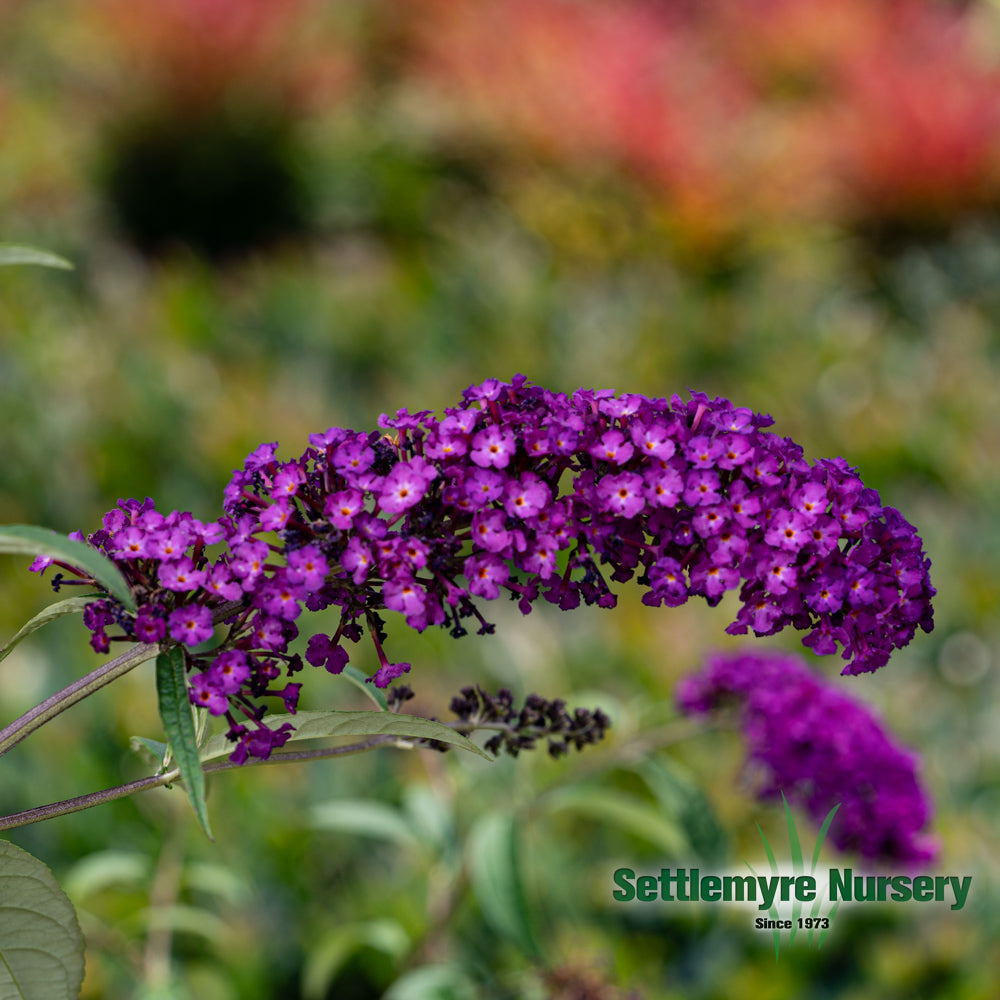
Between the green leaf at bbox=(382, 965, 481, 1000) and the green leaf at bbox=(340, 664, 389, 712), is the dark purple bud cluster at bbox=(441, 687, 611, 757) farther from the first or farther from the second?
the green leaf at bbox=(382, 965, 481, 1000)

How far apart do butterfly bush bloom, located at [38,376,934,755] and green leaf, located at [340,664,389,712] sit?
0.08 meters

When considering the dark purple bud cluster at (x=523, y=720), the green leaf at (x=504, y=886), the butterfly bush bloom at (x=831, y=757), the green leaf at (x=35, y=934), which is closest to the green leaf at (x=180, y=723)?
the green leaf at (x=35, y=934)

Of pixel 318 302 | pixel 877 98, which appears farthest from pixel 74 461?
pixel 877 98

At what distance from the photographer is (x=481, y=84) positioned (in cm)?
754

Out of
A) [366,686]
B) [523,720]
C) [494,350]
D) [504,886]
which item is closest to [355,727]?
[366,686]

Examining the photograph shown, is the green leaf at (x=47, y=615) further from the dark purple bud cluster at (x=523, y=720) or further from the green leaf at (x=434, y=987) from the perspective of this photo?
the green leaf at (x=434, y=987)

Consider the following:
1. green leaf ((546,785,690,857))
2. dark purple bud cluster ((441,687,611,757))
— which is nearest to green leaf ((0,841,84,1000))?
dark purple bud cluster ((441,687,611,757))

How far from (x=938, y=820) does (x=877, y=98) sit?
6078 millimetres

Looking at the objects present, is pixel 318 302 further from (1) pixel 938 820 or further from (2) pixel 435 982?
(2) pixel 435 982

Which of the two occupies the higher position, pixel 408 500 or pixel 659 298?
pixel 659 298

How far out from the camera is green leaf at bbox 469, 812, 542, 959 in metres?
1.60

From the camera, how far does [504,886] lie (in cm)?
161

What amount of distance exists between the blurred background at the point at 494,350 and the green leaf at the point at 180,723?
2.21ft

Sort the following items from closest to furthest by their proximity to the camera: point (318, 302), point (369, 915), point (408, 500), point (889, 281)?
point (408, 500) → point (369, 915) → point (318, 302) → point (889, 281)
